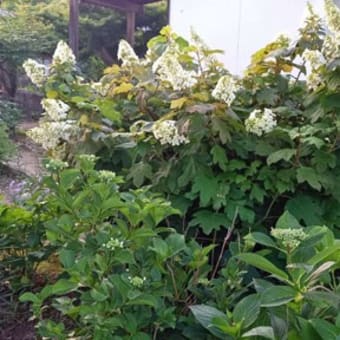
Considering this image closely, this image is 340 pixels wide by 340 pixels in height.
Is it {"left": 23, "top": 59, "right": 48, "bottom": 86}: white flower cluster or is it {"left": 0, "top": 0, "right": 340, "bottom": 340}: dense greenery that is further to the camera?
{"left": 23, "top": 59, "right": 48, "bottom": 86}: white flower cluster

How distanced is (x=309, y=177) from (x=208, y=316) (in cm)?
71

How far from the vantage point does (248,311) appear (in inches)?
36.8

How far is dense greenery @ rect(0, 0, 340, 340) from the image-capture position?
38.9 inches

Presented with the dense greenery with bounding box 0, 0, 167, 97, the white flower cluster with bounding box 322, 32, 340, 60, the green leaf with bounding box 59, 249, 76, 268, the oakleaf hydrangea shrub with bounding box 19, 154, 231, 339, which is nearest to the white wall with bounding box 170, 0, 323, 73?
the white flower cluster with bounding box 322, 32, 340, 60

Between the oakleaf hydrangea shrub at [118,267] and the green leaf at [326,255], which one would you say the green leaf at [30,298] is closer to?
the oakleaf hydrangea shrub at [118,267]

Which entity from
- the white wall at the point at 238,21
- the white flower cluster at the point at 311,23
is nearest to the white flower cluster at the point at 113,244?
the white flower cluster at the point at 311,23

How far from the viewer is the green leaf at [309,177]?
1.51 metres

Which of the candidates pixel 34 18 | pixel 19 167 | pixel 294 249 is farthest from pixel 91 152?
pixel 34 18

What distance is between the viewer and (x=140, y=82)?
1896 millimetres

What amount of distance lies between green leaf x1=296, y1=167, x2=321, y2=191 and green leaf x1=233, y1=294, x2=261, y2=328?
65 cm

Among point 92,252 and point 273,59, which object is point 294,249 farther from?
point 273,59

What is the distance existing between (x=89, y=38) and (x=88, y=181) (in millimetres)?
10563

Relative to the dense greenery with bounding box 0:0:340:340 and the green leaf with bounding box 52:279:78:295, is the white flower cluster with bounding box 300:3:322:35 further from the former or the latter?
the green leaf with bounding box 52:279:78:295

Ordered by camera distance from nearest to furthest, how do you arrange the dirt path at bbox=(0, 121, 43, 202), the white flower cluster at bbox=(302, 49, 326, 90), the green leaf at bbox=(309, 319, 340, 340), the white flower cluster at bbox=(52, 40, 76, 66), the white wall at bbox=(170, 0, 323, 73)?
the green leaf at bbox=(309, 319, 340, 340) < the white flower cluster at bbox=(302, 49, 326, 90) < the white flower cluster at bbox=(52, 40, 76, 66) < the white wall at bbox=(170, 0, 323, 73) < the dirt path at bbox=(0, 121, 43, 202)
